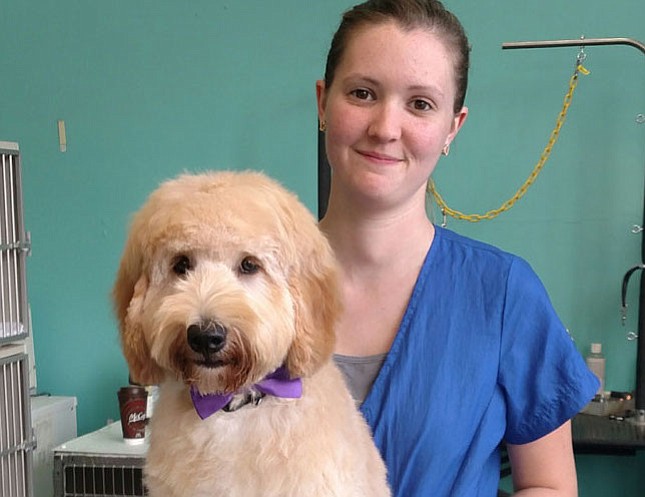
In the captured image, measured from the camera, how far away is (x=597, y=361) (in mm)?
2775

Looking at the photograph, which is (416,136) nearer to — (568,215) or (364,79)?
(364,79)

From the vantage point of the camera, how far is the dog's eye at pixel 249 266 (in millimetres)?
1041

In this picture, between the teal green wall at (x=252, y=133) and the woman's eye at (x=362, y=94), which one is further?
the teal green wall at (x=252, y=133)

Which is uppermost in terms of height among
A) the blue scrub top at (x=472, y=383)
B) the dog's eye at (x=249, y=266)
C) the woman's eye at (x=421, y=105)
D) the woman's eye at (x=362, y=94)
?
the woman's eye at (x=362, y=94)

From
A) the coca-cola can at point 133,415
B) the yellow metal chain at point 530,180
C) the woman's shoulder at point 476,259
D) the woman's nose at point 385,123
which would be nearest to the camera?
the woman's nose at point 385,123

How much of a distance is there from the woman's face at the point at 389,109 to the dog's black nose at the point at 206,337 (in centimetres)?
39

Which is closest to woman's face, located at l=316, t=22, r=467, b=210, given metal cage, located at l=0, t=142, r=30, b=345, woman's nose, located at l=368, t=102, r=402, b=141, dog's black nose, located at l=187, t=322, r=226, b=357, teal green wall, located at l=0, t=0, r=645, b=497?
woman's nose, located at l=368, t=102, r=402, b=141

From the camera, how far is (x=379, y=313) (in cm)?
132

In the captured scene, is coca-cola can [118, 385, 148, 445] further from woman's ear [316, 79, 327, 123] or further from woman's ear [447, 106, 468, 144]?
woman's ear [447, 106, 468, 144]

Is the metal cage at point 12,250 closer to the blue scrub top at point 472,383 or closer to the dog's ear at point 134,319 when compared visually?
the dog's ear at point 134,319

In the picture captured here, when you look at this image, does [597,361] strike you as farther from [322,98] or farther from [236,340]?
[236,340]

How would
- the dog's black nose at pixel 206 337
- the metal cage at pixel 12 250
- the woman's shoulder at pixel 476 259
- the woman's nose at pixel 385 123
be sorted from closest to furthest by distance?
the dog's black nose at pixel 206 337
the woman's nose at pixel 385 123
the woman's shoulder at pixel 476 259
the metal cage at pixel 12 250

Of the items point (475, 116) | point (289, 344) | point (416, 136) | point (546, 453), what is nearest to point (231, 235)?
point (289, 344)

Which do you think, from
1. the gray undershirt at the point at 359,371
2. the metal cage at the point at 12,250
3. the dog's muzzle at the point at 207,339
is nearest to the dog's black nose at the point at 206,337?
the dog's muzzle at the point at 207,339
